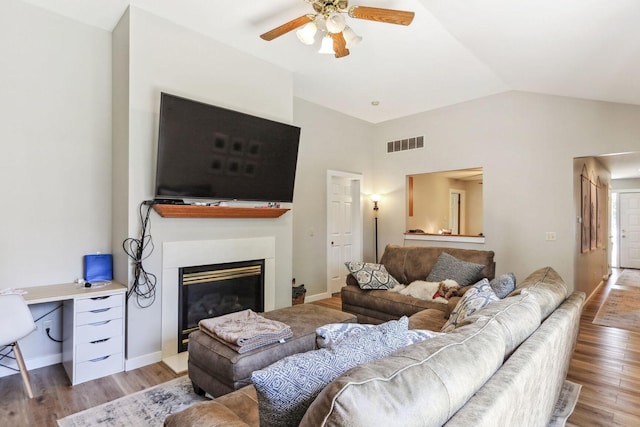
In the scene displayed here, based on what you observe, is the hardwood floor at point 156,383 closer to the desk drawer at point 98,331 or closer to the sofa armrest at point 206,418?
the desk drawer at point 98,331

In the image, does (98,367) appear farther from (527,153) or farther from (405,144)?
(527,153)

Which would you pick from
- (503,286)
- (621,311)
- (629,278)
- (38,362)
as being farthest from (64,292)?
(629,278)

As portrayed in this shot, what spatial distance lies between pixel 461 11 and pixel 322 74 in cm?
186

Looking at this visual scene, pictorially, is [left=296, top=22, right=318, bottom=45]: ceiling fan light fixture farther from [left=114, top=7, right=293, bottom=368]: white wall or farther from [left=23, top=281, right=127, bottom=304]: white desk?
[left=23, top=281, right=127, bottom=304]: white desk

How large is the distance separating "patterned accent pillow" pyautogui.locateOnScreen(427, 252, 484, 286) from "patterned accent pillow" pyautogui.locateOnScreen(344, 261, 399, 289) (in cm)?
47

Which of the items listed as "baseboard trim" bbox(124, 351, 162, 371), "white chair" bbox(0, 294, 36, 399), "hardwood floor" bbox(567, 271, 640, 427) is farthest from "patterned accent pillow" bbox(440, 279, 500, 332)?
"white chair" bbox(0, 294, 36, 399)

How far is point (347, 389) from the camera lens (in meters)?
0.80

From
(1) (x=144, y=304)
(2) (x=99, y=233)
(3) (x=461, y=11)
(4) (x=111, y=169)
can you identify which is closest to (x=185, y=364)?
(1) (x=144, y=304)

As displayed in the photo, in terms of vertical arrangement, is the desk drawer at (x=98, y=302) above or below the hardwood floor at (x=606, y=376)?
above

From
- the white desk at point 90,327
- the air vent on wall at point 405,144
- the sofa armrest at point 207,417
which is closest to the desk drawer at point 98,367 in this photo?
the white desk at point 90,327

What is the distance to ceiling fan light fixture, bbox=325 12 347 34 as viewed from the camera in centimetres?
256

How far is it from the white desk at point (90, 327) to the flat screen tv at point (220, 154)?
3.16 ft

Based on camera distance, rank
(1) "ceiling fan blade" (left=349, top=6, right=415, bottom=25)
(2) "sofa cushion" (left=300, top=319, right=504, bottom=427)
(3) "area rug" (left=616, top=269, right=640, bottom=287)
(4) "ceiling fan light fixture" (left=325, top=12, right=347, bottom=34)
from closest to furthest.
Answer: (2) "sofa cushion" (left=300, top=319, right=504, bottom=427), (1) "ceiling fan blade" (left=349, top=6, right=415, bottom=25), (4) "ceiling fan light fixture" (left=325, top=12, right=347, bottom=34), (3) "area rug" (left=616, top=269, right=640, bottom=287)

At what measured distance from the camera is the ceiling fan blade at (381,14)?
2.42 m
